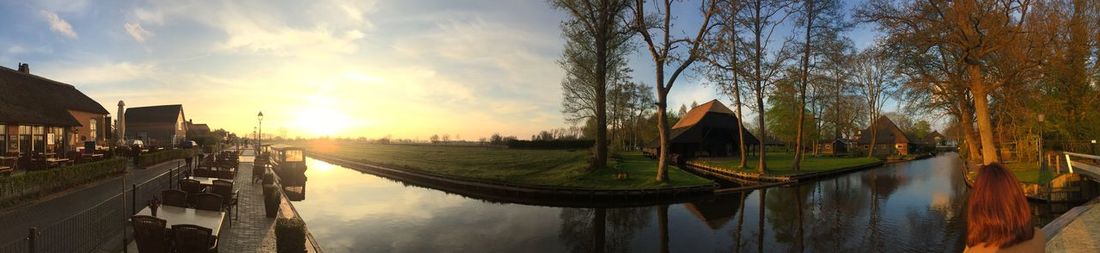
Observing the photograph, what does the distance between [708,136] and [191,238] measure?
4872cm

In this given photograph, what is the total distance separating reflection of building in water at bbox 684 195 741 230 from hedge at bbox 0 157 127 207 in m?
19.2

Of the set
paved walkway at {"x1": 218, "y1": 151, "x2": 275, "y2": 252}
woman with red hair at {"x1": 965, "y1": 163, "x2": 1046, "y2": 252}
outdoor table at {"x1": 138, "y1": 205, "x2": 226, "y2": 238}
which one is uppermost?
woman with red hair at {"x1": 965, "y1": 163, "x2": 1046, "y2": 252}

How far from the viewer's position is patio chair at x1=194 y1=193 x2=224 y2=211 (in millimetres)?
8969

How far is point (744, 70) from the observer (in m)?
20.6

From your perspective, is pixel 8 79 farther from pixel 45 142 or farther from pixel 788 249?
pixel 788 249

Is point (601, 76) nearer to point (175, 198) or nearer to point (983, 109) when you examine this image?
point (983, 109)

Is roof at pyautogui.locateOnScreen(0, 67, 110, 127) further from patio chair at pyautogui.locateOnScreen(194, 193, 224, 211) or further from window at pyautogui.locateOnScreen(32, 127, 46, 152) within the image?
patio chair at pyautogui.locateOnScreen(194, 193, 224, 211)

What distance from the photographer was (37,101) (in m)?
26.2

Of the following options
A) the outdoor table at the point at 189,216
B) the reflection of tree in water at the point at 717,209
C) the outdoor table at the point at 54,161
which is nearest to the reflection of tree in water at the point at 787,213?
the reflection of tree in water at the point at 717,209

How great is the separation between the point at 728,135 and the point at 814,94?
9.29m

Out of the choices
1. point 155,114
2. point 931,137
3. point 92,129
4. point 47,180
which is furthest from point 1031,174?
point 931,137

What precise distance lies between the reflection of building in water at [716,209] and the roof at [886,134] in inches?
2699

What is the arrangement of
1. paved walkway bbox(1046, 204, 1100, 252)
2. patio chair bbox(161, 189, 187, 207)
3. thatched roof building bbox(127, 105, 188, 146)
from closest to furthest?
1. paved walkway bbox(1046, 204, 1100, 252)
2. patio chair bbox(161, 189, 187, 207)
3. thatched roof building bbox(127, 105, 188, 146)

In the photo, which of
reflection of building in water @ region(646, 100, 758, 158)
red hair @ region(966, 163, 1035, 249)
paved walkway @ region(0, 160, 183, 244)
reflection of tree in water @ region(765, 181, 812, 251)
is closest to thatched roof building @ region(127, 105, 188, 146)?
paved walkway @ region(0, 160, 183, 244)
